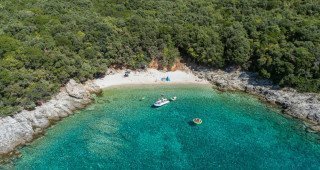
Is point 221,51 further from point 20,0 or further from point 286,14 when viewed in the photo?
point 20,0

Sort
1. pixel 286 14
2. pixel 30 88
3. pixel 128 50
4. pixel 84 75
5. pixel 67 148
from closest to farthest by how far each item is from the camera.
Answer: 1. pixel 67 148
2. pixel 30 88
3. pixel 84 75
4. pixel 128 50
5. pixel 286 14

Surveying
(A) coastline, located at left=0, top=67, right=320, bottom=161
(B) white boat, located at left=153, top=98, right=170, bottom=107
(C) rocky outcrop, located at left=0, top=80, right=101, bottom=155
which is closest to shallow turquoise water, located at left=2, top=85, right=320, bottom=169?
(B) white boat, located at left=153, top=98, right=170, bottom=107

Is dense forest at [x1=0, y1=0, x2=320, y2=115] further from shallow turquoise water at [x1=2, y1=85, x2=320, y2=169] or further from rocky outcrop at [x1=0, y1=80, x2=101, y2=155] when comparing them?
shallow turquoise water at [x1=2, y1=85, x2=320, y2=169]

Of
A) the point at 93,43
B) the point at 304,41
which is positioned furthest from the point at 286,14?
the point at 93,43

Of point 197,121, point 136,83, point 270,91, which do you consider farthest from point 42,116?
point 270,91

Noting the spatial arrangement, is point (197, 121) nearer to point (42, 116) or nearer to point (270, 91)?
point (270, 91)
